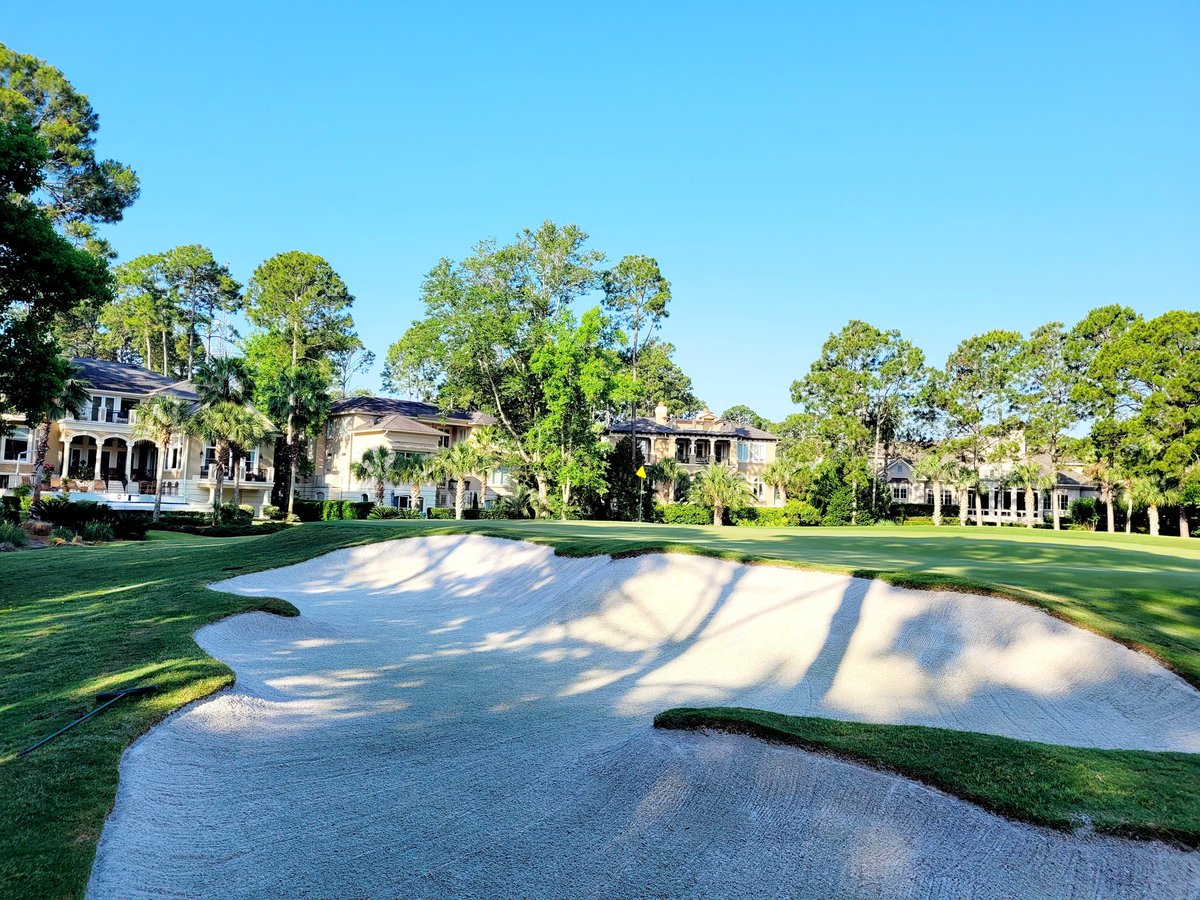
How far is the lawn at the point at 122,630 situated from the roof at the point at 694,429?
1494 inches

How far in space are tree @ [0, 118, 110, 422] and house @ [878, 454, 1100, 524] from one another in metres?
57.5

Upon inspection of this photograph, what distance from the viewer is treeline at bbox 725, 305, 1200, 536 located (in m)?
49.3

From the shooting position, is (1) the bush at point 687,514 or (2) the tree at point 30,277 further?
(1) the bush at point 687,514

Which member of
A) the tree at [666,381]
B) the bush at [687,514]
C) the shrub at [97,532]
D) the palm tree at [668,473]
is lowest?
the shrub at [97,532]

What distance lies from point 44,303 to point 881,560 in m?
20.3

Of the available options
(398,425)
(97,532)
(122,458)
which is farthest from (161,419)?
(398,425)

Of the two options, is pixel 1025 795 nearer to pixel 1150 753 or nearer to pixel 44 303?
pixel 1150 753

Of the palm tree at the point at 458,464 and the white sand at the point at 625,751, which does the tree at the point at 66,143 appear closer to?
the palm tree at the point at 458,464

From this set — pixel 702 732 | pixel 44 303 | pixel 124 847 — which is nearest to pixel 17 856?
pixel 124 847

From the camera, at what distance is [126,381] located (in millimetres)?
48969

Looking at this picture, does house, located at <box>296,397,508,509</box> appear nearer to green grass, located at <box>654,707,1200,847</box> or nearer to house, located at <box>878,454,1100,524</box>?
house, located at <box>878,454,1100,524</box>

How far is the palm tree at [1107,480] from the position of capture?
51.6 metres

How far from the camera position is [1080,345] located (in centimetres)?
5666

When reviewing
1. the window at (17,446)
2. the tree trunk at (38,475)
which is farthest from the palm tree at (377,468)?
the window at (17,446)
